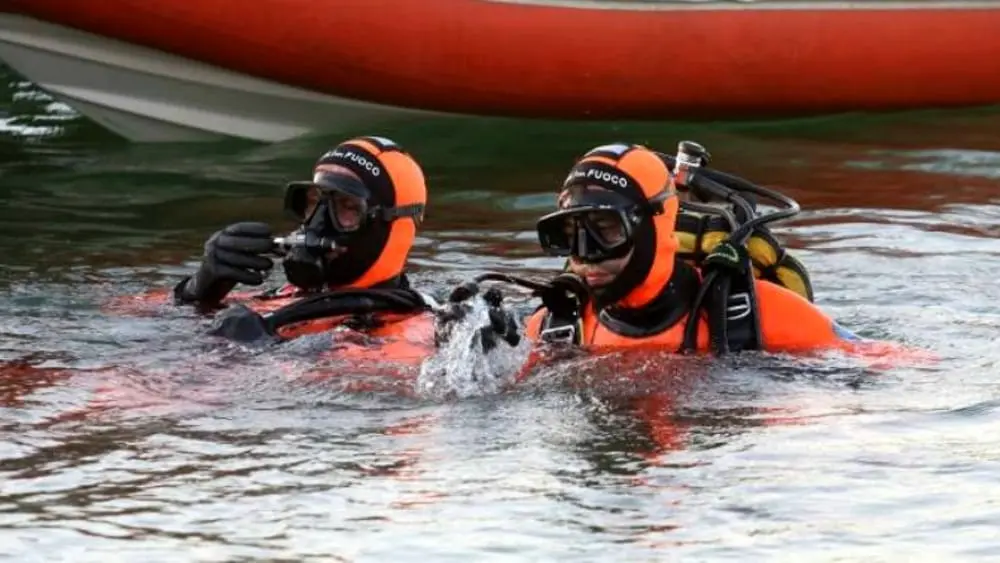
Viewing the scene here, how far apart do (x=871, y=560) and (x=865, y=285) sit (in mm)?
3504

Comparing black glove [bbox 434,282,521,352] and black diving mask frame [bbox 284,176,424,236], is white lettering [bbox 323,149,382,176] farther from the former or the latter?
black glove [bbox 434,282,521,352]

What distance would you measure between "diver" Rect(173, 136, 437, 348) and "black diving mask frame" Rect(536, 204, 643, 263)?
2.36 feet

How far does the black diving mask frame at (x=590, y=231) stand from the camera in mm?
5555

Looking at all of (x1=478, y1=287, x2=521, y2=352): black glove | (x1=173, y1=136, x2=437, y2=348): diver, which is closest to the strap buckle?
(x1=478, y1=287, x2=521, y2=352): black glove

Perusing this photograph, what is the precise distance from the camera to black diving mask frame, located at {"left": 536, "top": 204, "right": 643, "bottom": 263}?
5555mm

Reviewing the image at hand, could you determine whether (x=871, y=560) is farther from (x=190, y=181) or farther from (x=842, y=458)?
(x=190, y=181)

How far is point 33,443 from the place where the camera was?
5.19m

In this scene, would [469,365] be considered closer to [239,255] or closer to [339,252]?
[339,252]

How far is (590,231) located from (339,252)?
109 cm

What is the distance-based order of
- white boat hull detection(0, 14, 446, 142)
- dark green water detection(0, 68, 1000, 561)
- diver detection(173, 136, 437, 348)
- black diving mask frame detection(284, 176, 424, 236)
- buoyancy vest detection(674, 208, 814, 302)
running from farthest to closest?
white boat hull detection(0, 14, 446, 142) → black diving mask frame detection(284, 176, 424, 236) → diver detection(173, 136, 437, 348) → buoyancy vest detection(674, 208, 814, 302) → dark green water detection(0, 68, 1000, 561)

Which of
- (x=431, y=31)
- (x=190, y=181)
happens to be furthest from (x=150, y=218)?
(x=431, y=31)

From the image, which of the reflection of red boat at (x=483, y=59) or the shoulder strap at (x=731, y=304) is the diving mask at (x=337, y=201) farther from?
the reflection of red boat at (x=483, y=59)

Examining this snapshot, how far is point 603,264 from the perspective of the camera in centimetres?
561

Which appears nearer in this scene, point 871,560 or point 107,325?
point 871,560
